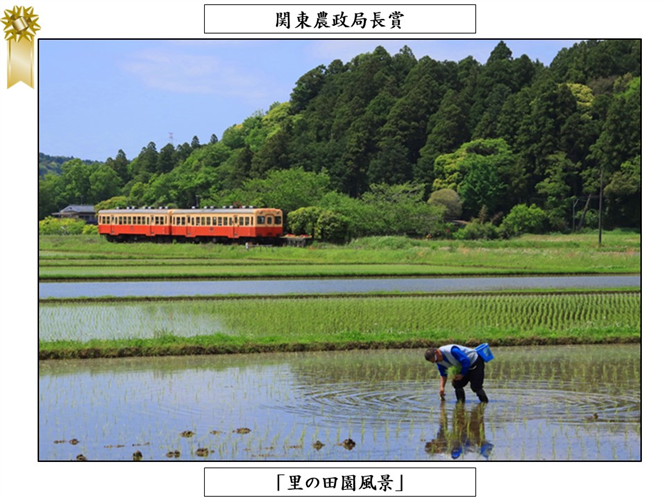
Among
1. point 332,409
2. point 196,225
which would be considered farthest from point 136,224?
point 332,409

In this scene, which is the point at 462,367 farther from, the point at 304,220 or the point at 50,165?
the point at 50,165

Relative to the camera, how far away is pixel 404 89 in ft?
193

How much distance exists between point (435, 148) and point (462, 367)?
44.3 m

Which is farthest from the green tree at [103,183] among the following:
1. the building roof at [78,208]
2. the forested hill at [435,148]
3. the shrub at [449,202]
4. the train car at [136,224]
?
the shrub at [449,202]

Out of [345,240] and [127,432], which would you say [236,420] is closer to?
→ [127,432]

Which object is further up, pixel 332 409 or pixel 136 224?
pixel 136 224

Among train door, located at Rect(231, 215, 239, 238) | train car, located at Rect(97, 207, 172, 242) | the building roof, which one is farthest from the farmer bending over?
the building roof

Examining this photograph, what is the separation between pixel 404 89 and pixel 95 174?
69.4ft

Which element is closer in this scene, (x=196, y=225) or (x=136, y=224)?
(x=196, y=225)

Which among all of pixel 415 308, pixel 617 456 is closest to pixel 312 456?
pixel 617 456

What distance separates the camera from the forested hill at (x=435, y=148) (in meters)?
42.1

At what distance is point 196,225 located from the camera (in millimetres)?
36906

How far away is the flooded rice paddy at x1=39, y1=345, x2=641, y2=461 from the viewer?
6668 mm

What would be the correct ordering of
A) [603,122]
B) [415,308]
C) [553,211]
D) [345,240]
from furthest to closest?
[603,122]
[553,211]
[345,240]
[415,308]
